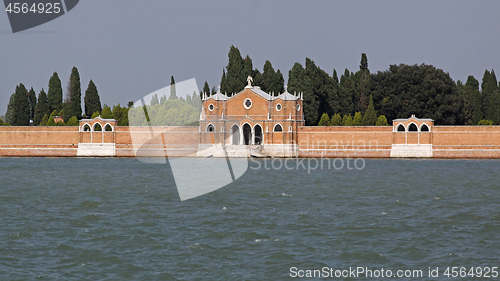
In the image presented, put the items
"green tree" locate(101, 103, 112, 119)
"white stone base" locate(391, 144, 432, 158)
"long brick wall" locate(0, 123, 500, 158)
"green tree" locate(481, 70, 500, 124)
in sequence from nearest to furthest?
"long brick wall" locate(0, 123, 500, 158)
"white stone base" locate(391, 144, 432, 158)
"green tree" locate(481, 70, 500, 124)
"green tree" locate(101, 103, 112, 119)

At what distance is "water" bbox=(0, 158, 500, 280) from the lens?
1155 cm

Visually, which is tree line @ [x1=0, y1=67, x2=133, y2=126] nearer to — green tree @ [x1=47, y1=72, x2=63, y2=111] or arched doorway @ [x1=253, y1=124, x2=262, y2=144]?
green tree @ [x1=47, y1=72, x2=63, y2=111]

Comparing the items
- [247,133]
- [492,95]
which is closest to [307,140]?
[247,133]

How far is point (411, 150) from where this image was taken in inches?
1694

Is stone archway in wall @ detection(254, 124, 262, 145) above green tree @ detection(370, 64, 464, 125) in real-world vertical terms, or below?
below

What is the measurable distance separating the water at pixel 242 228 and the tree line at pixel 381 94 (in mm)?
24858

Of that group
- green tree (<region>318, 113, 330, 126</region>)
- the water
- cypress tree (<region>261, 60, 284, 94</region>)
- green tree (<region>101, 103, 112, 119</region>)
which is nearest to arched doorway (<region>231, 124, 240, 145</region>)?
green tree (<region>318, 113, 330, 126</region>)

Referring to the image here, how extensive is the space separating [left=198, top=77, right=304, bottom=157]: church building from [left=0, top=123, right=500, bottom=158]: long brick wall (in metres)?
1.30

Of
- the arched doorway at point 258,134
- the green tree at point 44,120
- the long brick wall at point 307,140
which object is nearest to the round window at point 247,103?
the arched doorway at point 258,134

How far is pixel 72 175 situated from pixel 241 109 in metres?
19.0

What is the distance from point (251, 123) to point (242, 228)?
31347mm

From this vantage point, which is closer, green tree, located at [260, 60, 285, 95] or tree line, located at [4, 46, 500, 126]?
tree line, located at [4, 46, 500, 126]

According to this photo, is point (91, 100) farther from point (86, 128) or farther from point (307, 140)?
point (307, 140)

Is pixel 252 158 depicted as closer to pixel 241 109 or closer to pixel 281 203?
pixel 241 109
